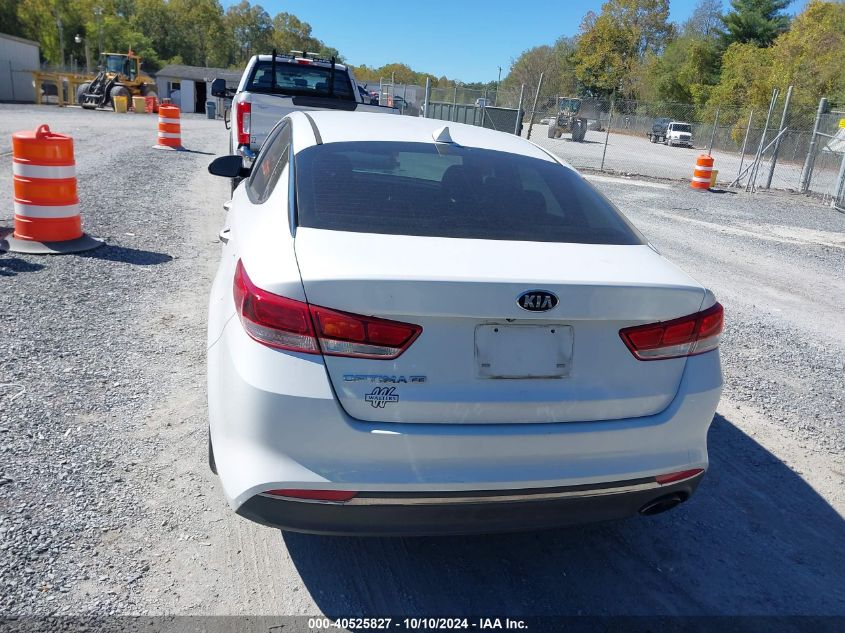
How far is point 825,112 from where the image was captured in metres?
18.8

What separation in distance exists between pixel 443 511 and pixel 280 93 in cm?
1032

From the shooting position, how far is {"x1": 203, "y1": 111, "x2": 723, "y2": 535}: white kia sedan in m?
2.17

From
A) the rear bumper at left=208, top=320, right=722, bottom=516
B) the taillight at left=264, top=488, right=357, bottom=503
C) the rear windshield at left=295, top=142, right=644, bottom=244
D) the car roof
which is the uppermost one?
the car roof

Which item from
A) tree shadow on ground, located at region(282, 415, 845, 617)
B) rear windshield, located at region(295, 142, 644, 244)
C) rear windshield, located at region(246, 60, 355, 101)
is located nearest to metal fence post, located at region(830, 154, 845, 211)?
rear windshield, located at region(246, 60, 355, 101)

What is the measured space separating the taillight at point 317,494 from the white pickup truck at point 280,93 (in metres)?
7.36

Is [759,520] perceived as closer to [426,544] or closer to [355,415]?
[426,544]

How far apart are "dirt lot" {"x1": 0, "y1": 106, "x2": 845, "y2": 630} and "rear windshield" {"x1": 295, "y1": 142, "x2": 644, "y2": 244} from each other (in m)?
1.36

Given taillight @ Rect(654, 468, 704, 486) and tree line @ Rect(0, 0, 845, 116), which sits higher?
tree line @ Rect(0, 0, 845, 116)

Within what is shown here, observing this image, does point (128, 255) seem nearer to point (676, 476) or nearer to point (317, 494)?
point (317, 494)

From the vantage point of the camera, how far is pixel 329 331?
215cm

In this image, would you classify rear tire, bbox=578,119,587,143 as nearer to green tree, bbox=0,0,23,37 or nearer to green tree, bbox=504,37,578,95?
green tree, bbox=504,37,578,95

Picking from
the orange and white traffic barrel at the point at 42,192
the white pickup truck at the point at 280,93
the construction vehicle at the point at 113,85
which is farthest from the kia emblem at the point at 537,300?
the construction vehicle at the point at 113,85

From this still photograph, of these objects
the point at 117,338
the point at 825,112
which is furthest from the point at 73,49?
the point at 117,338

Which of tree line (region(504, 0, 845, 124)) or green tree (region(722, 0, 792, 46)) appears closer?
tree line (region(504, 0, 845, 124))
